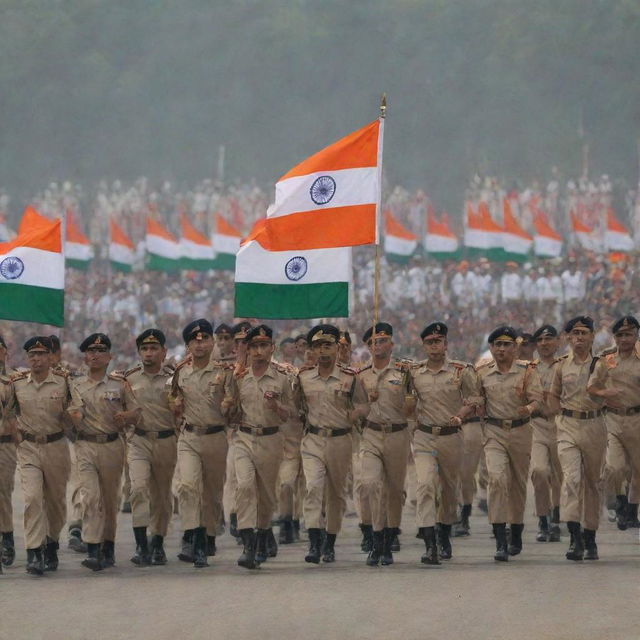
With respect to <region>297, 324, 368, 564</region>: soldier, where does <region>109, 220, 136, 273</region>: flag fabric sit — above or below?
above

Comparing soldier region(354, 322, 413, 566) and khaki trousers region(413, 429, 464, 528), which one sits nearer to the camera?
khaki trousers region(413, 429, 464, 528)

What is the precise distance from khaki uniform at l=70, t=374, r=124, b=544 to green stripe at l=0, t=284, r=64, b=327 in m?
1.37

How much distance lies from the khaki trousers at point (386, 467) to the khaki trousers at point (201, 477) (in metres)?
1.13

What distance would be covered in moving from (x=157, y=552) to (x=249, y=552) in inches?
41.2

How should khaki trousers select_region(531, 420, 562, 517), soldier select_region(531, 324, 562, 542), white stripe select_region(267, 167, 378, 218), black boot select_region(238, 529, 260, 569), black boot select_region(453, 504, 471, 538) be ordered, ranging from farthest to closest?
black boot select_region(453, 504, 471, 538)
khaki trousers select_region(531, 420, 562, 517)
soldier select_region(531, 324, 562, 542)
white stripe select_region(267, 167, 378, 218)
black boot select_region(238, 529, 260, 569)

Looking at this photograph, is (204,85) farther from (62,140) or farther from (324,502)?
(324,502)

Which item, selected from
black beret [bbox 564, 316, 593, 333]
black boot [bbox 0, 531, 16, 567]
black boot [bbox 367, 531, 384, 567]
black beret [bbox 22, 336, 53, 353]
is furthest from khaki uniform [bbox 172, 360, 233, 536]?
black beret [bbox 564, 316, 593, 333]

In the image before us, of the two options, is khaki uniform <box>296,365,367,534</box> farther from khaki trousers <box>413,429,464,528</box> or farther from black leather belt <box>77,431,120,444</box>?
black leather belt <box>77,431,120,444</box>

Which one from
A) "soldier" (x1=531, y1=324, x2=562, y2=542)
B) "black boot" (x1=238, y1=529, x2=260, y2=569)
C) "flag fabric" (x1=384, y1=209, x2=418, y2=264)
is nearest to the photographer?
"black boot" (x1=238, y1=529, x2=260, y2=569)

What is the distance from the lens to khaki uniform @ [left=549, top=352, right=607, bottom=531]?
1243cm

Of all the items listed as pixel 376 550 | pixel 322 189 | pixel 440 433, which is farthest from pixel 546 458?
pixel 322 189

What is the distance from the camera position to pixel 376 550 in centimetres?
1248

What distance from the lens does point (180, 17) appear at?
7000 centimetres

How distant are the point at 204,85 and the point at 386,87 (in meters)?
8.02
